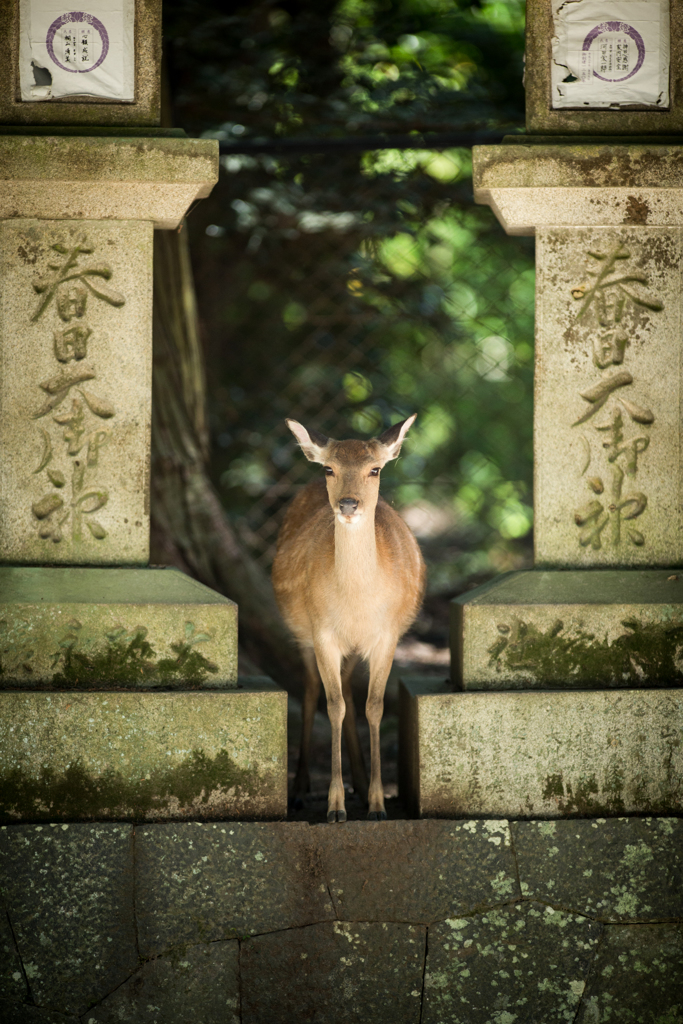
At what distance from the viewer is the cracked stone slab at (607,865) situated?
3383mm

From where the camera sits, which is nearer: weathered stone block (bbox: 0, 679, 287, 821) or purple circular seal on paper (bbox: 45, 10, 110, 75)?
weathered stone block (bbox: 0, 679, 287, 821)

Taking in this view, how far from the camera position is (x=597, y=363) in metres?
3.68

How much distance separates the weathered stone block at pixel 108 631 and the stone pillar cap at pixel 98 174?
4.24ft

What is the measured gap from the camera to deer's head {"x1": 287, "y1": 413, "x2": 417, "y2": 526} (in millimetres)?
3719

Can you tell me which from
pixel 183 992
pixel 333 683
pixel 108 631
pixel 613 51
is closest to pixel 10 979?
pixel 183 992

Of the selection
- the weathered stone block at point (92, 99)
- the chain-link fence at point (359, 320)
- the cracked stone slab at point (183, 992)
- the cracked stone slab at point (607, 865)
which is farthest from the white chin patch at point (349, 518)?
the chain-link fence at point (359, 320)

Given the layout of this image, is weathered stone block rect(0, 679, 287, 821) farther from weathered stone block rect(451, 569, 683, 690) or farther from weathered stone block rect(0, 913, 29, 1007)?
weathered stone block rect(451, 569, 683, 690)

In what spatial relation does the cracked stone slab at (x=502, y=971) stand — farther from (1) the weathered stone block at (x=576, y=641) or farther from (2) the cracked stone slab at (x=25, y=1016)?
(2) the cracked stone slab at (x=25, y=1016)

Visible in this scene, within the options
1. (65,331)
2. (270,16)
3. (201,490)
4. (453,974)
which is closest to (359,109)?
(270,16)

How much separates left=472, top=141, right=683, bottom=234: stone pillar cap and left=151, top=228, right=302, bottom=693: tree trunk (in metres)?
2.48

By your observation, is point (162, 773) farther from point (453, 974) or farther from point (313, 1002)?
point (453, 974)

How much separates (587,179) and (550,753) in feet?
6.73

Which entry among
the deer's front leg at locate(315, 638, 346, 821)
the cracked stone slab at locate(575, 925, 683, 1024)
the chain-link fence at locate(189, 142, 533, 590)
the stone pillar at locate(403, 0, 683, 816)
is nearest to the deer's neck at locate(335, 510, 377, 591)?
the deer's front leg at locate(315, 638, 346, 821)

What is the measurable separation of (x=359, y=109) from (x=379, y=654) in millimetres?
3971
